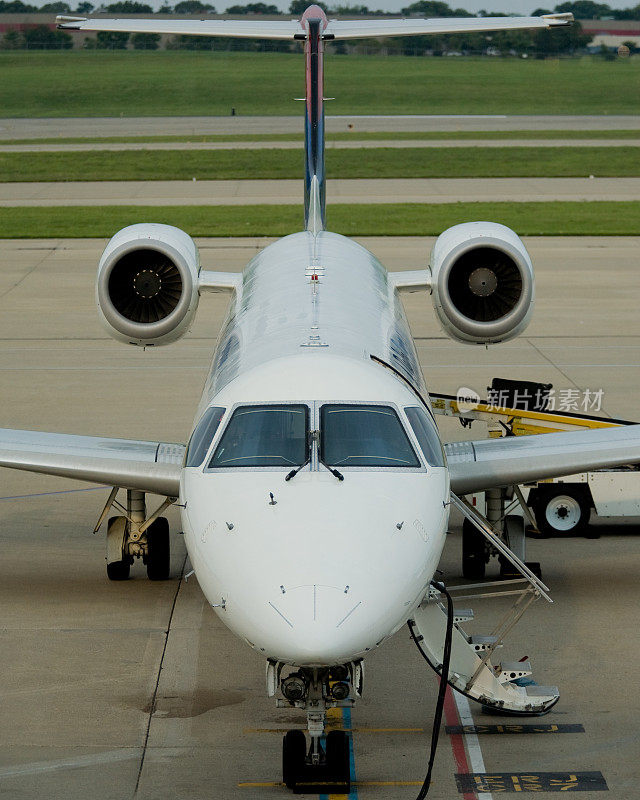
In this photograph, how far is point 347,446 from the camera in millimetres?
10078

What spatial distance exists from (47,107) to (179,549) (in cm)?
9239

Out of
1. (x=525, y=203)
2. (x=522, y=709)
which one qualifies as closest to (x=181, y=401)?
(x=522, y=709)

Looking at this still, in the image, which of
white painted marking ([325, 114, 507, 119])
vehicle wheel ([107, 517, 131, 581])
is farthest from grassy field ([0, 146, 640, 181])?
vehicle wheel ([107, 517, 131, 581])

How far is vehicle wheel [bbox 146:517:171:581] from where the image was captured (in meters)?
14.4

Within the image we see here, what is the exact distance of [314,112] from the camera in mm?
18531

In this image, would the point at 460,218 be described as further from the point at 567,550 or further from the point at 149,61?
the point at 149,61

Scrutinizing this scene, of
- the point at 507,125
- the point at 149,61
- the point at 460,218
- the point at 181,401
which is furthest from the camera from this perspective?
the point at 149,61

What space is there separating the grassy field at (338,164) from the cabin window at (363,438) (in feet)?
147

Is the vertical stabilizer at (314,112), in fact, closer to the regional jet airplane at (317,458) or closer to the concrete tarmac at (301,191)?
the regional jet airplane at (317,458)

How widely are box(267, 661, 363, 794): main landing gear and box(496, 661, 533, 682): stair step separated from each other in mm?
1704

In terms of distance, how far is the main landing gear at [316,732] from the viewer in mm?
9266

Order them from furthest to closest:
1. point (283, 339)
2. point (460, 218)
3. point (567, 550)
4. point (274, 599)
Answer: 1. point (460, 218)
2. point (567, 550)
3. point (283, 339)
4. point (274, 599)

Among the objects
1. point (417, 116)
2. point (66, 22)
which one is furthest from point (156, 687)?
point (417, 116)

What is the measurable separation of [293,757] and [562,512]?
23.2 ft
